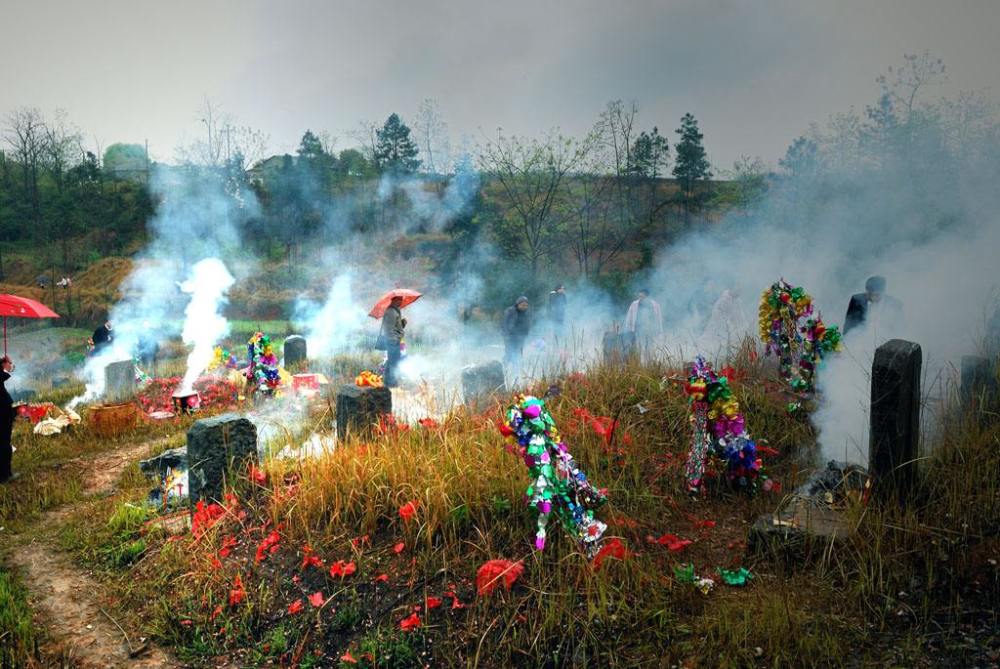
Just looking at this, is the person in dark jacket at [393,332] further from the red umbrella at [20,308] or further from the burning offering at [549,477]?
the burning offering at [549,477]

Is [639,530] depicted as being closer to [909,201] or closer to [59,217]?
[909,201]

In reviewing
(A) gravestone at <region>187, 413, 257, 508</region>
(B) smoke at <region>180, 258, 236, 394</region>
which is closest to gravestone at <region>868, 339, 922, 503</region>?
(A) gravestone at <region>187, 413, 257, 508</region>

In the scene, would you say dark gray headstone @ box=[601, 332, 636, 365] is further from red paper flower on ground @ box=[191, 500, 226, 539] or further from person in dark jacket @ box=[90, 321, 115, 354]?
person in dark jacket @ box=[90, 321, 115, 354]

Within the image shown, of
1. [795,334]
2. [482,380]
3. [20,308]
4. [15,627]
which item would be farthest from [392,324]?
[15,627]

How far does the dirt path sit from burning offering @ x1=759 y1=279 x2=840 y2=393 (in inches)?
248

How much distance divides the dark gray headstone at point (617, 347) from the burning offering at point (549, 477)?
14.3ft

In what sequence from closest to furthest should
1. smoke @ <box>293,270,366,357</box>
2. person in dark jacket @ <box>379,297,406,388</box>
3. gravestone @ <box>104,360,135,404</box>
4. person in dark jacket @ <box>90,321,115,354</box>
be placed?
person in dark jacket @ <box>379,297,406,388</box>
gravestone @ <box>104,360,135,404</box>
person in dark jacket @ <box>90,321,115,354</box>
smoke @ <box>293,270,366,357</box>

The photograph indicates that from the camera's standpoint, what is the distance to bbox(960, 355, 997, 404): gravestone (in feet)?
17.3

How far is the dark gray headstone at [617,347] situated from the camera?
8591mm

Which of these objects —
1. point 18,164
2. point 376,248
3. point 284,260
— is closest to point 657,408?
point 376,248

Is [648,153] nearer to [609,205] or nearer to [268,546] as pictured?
[609,205]

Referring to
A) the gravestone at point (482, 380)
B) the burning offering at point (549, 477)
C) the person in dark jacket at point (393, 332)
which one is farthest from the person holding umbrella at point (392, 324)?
the burning offering at point (549, 477)

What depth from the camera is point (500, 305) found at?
794 inches

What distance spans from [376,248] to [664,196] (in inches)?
487
